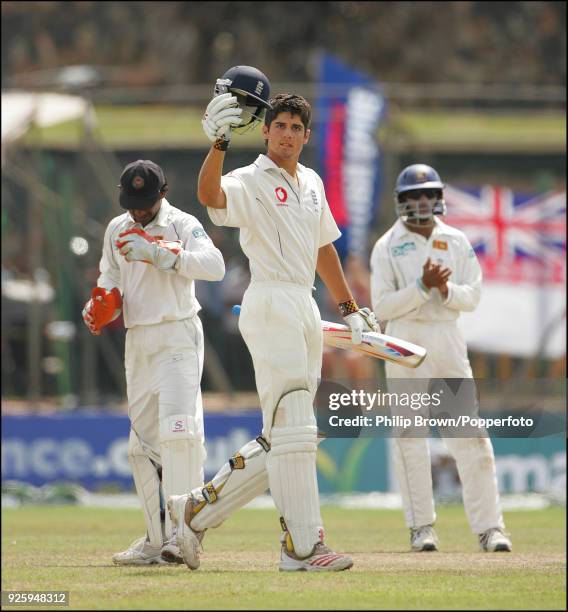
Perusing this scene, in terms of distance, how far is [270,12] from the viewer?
25.3m

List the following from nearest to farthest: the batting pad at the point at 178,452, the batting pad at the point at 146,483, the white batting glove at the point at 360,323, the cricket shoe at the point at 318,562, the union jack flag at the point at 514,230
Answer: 1. the cricket shoe at the point at 318,562
2. the white batting glove at the point at 360,323
3. the batting pad at the point at 178,452
4. the batting pad at the point at 146,483
5. the union jack flag at the point at 514,230

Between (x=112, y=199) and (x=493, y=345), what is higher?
(x=112, y=199)

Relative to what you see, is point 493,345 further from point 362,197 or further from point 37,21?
point 37,21

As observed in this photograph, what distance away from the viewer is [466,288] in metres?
9.63

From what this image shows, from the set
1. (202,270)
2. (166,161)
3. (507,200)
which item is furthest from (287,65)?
(202,270)

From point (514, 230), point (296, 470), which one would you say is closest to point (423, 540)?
point (296, 470)

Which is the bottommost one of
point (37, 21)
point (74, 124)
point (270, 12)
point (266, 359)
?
point (266, 359)

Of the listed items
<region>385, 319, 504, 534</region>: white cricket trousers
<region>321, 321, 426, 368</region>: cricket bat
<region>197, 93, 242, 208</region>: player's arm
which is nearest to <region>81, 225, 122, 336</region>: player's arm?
<region>321, 321, 426, 368</region>: cricket bat

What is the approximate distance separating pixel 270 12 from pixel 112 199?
37.4 feet

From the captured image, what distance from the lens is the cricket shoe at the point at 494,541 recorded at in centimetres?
904

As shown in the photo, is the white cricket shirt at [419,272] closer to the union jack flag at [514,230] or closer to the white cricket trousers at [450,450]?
the white cricket trousers at [450,450]

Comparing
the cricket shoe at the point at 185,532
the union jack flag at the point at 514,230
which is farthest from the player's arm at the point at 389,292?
the union jack flag at the point at 514,230

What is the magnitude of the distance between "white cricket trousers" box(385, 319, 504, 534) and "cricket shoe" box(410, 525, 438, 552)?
47 mm

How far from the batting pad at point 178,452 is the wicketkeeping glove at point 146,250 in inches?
33.2
